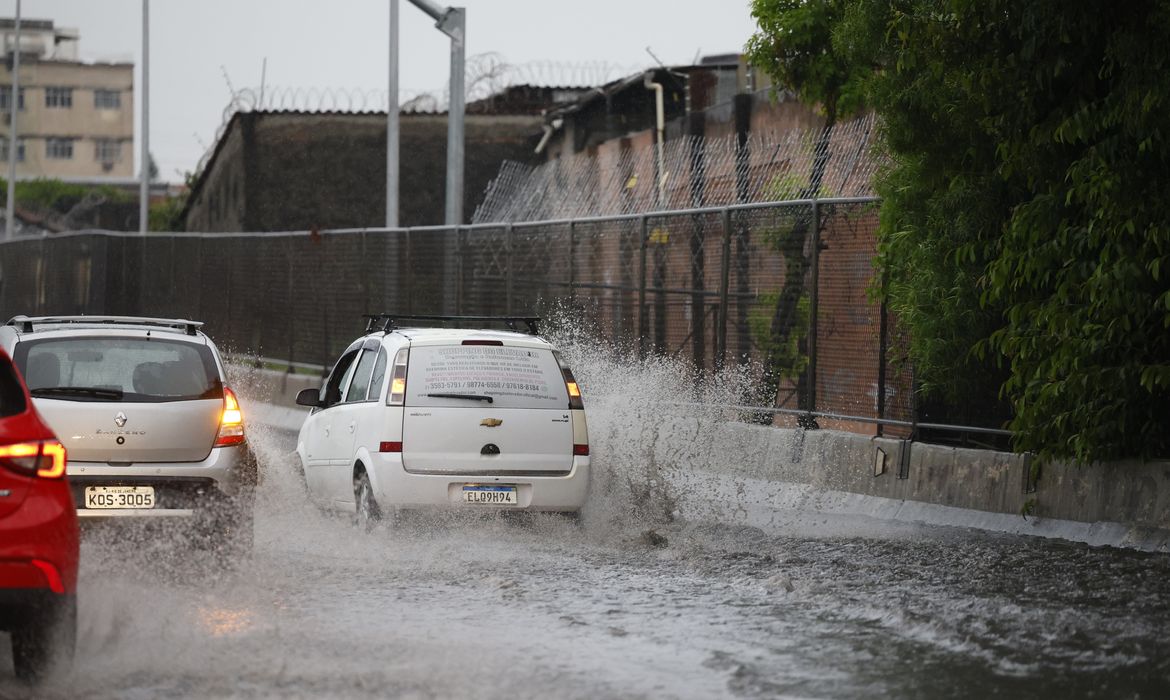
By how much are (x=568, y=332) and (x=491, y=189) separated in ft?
47.9

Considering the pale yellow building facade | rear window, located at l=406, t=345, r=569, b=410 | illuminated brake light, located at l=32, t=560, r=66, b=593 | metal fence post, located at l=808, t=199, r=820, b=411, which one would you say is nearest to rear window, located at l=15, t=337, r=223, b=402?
rear window, located at l=406, t=345, r=569, b=410

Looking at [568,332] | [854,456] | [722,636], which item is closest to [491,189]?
[568,332]

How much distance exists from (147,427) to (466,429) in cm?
252

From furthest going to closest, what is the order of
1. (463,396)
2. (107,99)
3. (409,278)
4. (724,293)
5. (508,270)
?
(107,99) → (409,278) → (508,270) → (724,293) → (463,396)

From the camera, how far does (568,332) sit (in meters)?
22.5

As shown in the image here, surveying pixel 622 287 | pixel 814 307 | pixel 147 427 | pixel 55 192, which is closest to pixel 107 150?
pixel 55 192

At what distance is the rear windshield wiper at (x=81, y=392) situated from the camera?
1107cm

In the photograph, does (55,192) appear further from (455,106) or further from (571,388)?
(571,388)

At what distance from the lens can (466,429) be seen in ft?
42.1

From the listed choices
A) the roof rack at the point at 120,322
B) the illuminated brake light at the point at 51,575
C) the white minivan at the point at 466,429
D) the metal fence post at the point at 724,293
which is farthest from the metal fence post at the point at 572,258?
the illuminated brake light at the point at 51,575

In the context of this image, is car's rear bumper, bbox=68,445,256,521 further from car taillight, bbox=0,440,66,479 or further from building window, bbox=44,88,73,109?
building window, bbox=44,88,73,109

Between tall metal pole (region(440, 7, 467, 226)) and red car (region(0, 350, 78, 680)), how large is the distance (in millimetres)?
17759

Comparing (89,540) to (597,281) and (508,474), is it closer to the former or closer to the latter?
(508,474)

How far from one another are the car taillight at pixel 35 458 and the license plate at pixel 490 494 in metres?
5.23
